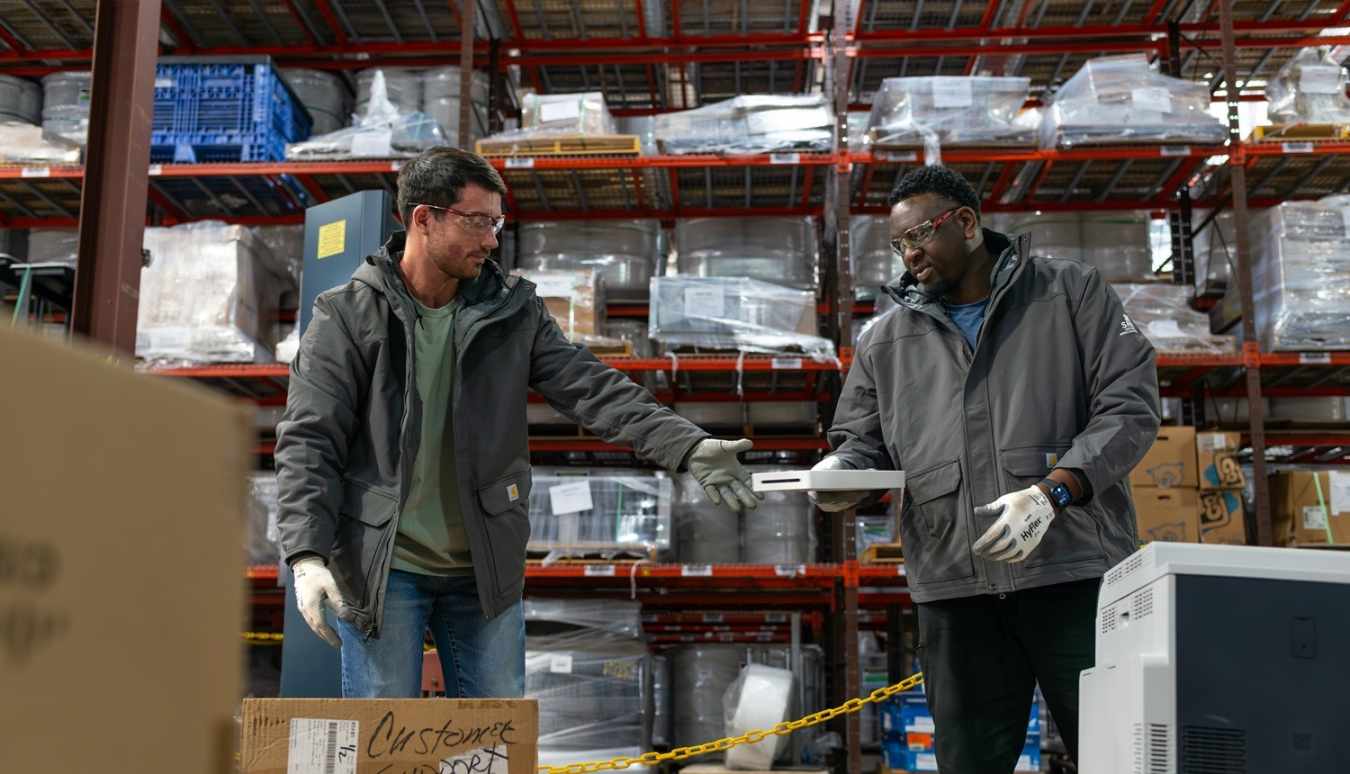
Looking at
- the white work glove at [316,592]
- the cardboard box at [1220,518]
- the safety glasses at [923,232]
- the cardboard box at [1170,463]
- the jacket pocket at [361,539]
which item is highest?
the safety glasses at [923,232]

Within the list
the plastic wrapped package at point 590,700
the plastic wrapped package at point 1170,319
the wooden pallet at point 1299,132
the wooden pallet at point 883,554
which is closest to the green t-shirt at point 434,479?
the plastic wrapped package at point 590,700

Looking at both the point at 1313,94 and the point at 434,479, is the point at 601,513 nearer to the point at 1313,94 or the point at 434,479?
the point at 434,479

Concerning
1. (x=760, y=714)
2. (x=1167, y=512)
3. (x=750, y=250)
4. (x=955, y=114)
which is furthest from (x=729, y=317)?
(x=1167, y=512)

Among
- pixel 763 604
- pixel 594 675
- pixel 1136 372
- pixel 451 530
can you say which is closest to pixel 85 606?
pixel 451 530

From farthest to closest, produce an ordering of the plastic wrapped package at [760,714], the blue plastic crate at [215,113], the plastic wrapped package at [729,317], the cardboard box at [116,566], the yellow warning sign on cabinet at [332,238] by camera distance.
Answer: the blue plastic crate at [215,113]
the plastic wrapped package at [729,317]
the plastic wrapped package at [760,714]
the yellow warning sign on cabinet at [332,238]
the cardboard box at [116,566]

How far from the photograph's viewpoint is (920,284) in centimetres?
326

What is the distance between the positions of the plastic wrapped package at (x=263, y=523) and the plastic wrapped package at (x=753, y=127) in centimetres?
290

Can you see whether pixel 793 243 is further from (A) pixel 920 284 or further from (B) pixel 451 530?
(B) pixel 451 530

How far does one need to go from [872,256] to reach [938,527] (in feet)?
14.2

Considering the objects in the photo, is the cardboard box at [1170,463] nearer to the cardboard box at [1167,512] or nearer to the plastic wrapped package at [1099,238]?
the cardboard box at [1167,512]

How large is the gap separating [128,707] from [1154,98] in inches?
264

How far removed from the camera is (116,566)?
74 cm

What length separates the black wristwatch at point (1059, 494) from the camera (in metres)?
2.72

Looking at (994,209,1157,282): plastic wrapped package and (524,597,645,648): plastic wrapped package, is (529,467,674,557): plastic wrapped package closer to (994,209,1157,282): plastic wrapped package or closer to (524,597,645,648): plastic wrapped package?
(524,597,645,648): plastic wrapped package
